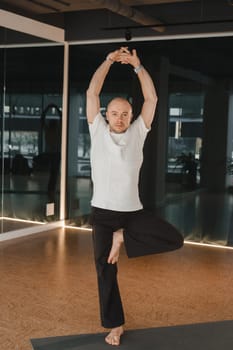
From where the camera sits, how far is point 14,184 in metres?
6.09

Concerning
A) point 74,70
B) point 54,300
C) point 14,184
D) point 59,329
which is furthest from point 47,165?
point 59,329

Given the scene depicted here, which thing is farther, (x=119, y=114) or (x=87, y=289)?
(x=87, y=289)

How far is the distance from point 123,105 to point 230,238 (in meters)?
3.50

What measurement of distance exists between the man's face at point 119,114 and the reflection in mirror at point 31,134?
3.12 m

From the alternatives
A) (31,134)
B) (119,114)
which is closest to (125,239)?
(119,114)

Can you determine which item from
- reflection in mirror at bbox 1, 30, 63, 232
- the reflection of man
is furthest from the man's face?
the reflection of man

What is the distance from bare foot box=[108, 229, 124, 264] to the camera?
3.00 meters

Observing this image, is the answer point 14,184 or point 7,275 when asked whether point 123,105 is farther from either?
point 14,184

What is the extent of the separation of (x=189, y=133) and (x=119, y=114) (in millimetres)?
3319

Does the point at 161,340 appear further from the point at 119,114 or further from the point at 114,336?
the point at 119,114

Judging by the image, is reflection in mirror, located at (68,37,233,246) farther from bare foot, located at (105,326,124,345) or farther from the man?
bare foot, located at (105,326,124,345)

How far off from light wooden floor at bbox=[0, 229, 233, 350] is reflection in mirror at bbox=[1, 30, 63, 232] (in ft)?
1.88

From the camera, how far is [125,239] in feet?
9.88

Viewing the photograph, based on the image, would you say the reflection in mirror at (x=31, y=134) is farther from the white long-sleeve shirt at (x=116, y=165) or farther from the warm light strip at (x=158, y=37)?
the white long-sleeve shirt at (x=116, y=165)
